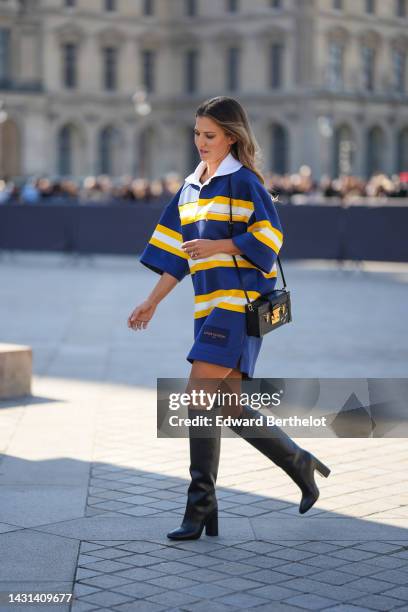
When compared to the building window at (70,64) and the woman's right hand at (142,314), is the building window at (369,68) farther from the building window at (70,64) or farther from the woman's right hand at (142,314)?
the woman's right hand at (142,314)

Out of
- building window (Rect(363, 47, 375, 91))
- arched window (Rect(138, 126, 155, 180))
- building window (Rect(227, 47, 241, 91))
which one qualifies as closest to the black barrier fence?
arched window (Rect(138, 126, 155, 180))

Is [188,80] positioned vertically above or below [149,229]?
above

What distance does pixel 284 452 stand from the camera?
5609mm

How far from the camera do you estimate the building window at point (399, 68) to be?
76375 mm

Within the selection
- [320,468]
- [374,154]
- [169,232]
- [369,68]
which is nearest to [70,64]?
[369,68]

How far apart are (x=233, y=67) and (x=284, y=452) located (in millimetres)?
68066

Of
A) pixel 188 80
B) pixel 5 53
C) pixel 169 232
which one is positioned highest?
pixel 5 53

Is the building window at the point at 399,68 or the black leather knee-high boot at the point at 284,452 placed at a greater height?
the building window at the point at 399,68

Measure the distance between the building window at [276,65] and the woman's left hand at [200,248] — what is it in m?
65.5

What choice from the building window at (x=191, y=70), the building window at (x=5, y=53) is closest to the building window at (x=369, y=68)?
the building window at (x=191, y=70)

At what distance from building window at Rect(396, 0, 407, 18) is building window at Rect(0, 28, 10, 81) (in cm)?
2169

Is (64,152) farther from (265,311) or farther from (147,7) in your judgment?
(265,311)

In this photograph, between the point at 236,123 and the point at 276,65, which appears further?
the point at 276,65

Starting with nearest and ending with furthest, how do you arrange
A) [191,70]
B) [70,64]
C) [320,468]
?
[320,468]
[70,64]
[191,70]
